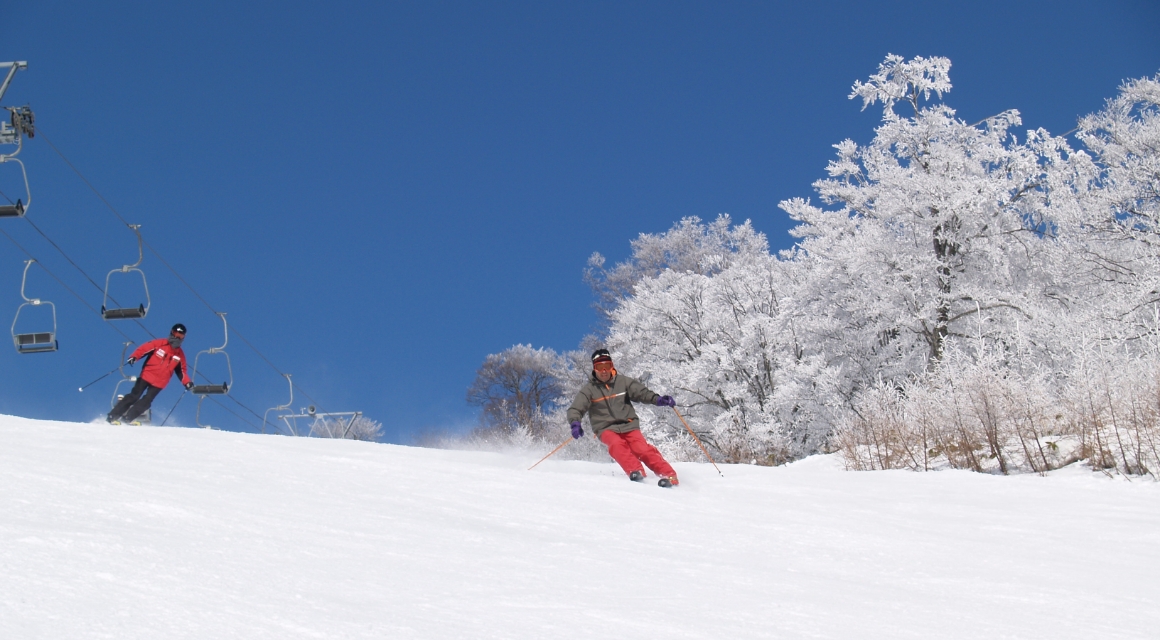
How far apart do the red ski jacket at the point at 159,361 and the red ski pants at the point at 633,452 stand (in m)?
7.40

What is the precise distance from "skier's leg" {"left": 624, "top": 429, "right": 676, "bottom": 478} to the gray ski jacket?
12 cm

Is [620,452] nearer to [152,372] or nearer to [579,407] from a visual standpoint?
[579,407]

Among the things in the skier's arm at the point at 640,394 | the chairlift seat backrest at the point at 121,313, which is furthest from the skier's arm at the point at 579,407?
the chairlift seat backrest at the point at 121,313

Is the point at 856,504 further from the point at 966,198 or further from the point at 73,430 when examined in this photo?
the point at 966,198

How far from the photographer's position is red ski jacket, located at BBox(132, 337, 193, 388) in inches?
512

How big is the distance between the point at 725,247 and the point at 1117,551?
3461cm

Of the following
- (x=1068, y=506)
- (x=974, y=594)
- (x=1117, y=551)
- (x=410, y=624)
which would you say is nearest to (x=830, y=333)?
(x=1068, y=506)

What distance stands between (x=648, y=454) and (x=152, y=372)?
8198 mm

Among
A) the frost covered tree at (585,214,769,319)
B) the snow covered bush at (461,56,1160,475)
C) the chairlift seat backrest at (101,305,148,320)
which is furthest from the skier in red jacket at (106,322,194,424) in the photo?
the frost covered tree at (585,214,769,319)

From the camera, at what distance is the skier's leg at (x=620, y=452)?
9.07m

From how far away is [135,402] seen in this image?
42.9 ft

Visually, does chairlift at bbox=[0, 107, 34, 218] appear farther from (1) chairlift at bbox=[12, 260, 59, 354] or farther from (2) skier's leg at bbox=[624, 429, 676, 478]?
(2) skier's leg at bbox=[624, 429, 676, 478]

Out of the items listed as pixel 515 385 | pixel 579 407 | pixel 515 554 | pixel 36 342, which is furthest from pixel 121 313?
pixel 515 385

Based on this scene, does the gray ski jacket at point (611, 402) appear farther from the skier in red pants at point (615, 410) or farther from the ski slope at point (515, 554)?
Result: the ski slope at point (515, 554)
